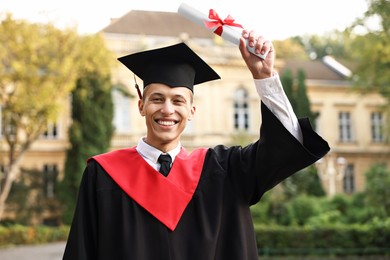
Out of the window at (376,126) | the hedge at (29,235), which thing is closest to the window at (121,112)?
the hedge at (29,235)

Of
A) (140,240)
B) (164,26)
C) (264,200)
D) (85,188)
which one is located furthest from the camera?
(164,26)

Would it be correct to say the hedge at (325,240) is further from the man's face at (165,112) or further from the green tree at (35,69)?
the man's face at (165,112)

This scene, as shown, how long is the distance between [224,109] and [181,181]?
3528 cm

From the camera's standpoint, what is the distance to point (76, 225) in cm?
349

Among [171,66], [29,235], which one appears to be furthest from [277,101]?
[29,235]

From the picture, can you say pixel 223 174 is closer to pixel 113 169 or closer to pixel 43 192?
pixel 113 169

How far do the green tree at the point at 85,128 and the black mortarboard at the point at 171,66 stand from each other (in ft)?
84.5

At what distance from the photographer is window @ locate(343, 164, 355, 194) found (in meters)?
41.0

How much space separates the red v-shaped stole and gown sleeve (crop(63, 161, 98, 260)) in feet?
0.52

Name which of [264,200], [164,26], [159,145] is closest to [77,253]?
[159,145]

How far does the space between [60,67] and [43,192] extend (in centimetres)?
944

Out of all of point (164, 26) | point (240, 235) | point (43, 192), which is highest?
point (164, 26)

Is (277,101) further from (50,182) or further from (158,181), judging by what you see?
(50,182)

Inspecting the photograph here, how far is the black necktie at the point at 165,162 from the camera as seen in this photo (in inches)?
139
